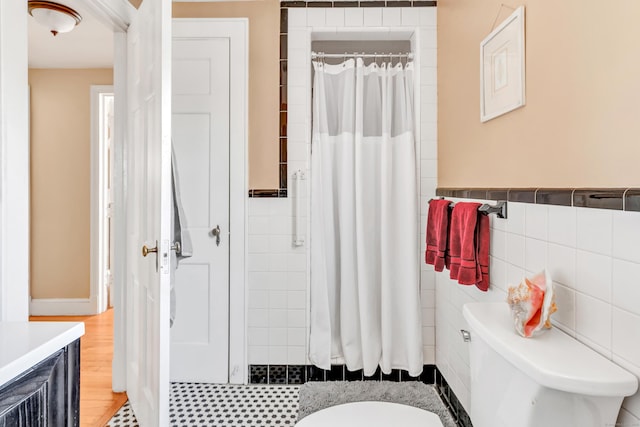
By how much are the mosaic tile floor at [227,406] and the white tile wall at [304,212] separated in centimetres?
20

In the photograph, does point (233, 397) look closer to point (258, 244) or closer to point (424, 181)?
point (258, 244)

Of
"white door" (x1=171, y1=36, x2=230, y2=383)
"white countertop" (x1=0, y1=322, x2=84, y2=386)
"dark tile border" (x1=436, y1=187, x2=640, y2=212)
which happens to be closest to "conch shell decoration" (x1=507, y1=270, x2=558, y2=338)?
"dark tile border" (x1=436, y1=187, x2=640, y2=212)

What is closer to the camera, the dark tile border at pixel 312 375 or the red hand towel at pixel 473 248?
the red hand towel at pixel 473 248

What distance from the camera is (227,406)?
7.17ft

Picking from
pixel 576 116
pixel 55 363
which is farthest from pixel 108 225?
pixel 576 116

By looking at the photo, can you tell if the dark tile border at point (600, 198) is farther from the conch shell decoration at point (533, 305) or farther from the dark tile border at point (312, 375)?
the dark tile border at point (312, 375)

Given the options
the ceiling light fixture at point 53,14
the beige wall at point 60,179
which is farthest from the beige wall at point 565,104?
the beige wall at point 60,179

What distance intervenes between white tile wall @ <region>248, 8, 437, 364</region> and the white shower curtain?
0.07 metres

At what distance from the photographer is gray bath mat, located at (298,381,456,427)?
2.19m

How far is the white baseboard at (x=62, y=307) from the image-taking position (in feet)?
12.5

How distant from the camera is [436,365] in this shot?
244 centimetres

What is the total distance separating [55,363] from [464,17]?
82.6 inches

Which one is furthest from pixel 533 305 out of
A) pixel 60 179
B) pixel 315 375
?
pixel 60 179

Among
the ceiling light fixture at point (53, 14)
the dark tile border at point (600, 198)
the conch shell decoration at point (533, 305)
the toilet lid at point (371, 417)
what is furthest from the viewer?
the ceiling light fixture at point (53, 14)
